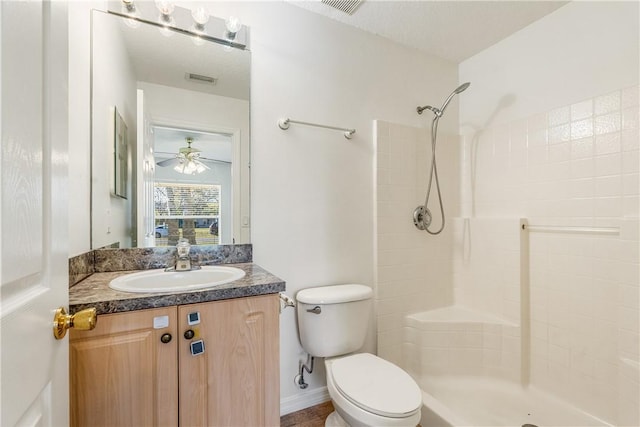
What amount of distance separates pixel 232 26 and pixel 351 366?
5.88 feet

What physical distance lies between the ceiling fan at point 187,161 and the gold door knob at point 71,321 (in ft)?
3.27

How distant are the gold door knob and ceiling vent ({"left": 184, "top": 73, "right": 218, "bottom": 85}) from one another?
128 cm

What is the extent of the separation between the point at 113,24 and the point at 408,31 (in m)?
1.67

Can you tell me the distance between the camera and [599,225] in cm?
157

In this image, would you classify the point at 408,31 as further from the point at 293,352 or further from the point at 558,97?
the point at 293,352

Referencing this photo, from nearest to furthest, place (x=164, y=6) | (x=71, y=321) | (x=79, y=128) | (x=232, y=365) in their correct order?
1. (x=71, y=321)
2. (x=232, y=365)
3. (x=79, y=128)
4. (x=164, y=6)

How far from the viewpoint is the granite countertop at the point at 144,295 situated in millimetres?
906

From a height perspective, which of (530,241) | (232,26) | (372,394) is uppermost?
(232,26)

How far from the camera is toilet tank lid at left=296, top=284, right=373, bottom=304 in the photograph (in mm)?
1582

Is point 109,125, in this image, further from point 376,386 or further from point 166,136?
point 376,386

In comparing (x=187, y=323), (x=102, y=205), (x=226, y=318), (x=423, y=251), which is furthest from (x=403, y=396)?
(x=102, y=205)

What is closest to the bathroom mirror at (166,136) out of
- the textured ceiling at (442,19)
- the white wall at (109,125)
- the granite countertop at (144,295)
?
the white wall at (109,125)

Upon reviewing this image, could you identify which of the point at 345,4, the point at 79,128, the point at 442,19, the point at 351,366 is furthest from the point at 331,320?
the point at 442,19

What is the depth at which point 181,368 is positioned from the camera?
3.28 feet
